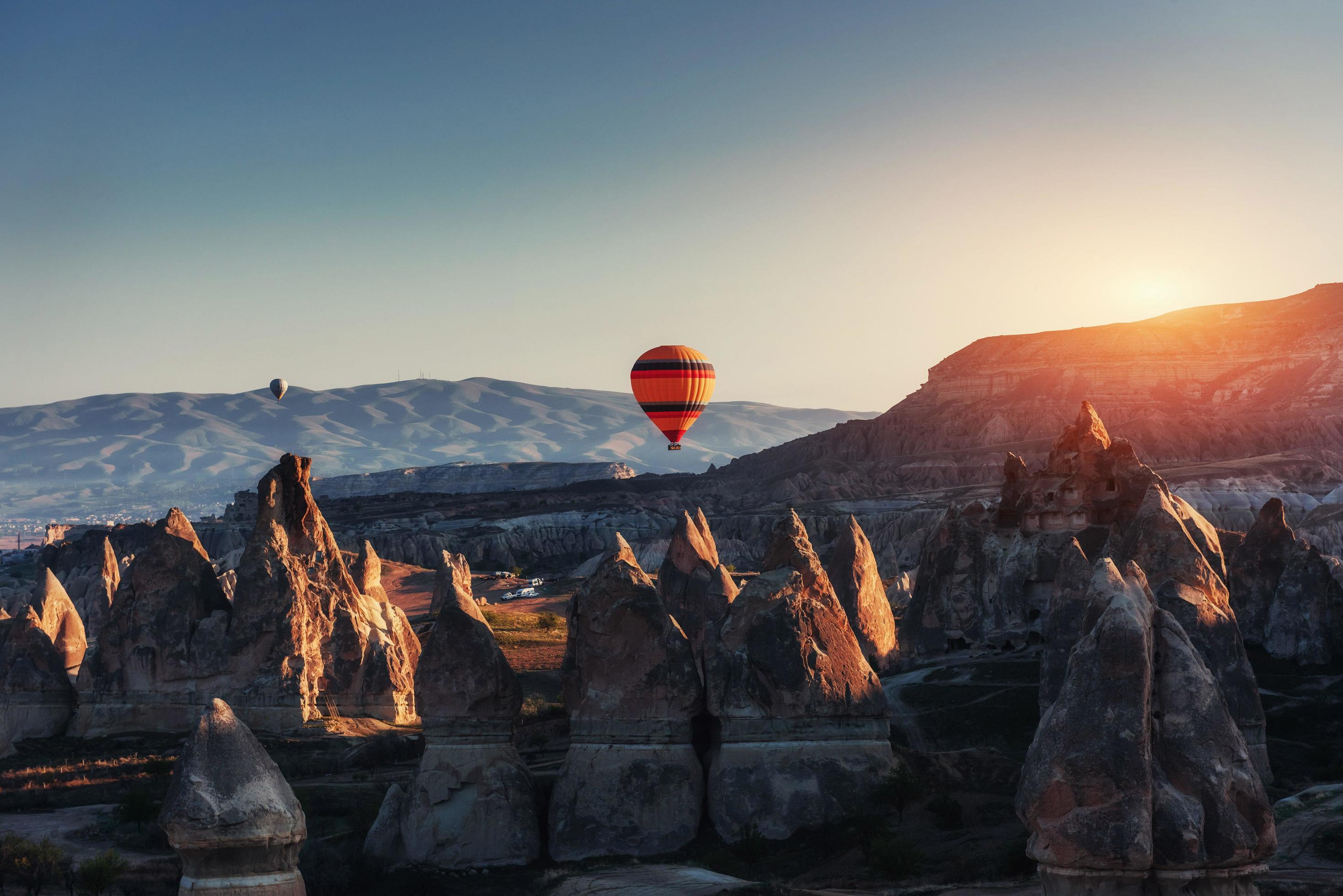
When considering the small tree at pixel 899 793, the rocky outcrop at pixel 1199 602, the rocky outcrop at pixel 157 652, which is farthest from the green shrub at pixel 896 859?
the rocky outcrop at pixel 157 652

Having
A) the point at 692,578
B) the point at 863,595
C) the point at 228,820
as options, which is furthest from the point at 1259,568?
the point at 228,820

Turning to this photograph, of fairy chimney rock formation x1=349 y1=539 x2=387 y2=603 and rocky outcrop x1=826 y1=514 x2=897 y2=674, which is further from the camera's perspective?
fairy chimney rock formation x1=349 y1=539 x2=387 y2=603

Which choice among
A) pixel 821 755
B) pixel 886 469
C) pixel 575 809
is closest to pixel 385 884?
pixel 575 809

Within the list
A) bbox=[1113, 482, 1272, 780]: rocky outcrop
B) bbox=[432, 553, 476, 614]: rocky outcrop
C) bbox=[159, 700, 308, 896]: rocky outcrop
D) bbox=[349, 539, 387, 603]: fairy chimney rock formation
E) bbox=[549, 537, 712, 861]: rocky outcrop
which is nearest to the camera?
bbox=[159, 700, 308, 896]: rocky outcrop

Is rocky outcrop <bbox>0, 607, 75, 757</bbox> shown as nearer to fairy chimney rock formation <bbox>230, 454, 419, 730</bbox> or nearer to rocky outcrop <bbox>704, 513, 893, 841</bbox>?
fairy chimney rock formation <bbox>230, 454, 419, 730</bbox>

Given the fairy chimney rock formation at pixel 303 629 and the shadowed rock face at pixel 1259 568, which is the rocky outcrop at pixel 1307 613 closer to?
the shadowed rock face at pixel 1259 568

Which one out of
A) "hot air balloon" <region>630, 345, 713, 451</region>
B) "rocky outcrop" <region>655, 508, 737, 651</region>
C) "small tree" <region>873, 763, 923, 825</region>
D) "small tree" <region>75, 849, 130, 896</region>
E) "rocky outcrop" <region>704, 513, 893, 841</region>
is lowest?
"small tree" <region>75, 849, 130, 896</region>

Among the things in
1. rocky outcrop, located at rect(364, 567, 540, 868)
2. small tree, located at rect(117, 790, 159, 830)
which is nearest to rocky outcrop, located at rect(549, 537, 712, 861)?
rocky outcrop, located at rect(364, 567, 540, 868)
